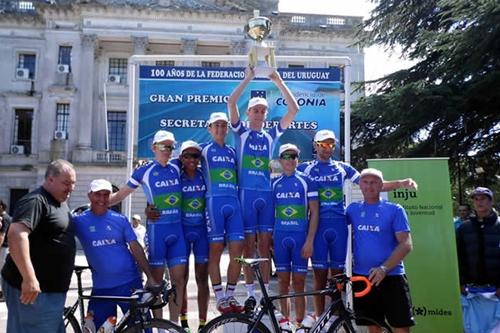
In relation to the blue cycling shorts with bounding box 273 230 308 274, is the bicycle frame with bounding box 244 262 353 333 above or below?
below

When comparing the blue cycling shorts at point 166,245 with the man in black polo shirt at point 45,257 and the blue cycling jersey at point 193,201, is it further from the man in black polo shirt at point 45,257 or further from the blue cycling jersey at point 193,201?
the man in black polo shirt at point 45,257

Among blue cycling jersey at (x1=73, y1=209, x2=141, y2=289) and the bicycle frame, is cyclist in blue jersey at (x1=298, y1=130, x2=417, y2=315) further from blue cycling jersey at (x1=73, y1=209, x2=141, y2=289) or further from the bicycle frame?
blue cycling jersey at (x1=73, y1=209, x2=141, y2=289)

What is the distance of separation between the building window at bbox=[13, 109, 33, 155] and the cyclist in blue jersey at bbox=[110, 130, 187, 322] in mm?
32938

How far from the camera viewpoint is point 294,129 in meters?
7.99

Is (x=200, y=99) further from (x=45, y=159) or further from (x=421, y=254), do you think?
(x=45, y=159)

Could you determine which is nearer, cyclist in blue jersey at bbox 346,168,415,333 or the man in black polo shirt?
the man in black polo shirt

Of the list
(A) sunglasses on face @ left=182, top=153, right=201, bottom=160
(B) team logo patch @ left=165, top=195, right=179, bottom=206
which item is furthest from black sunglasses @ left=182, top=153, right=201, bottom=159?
(B) team logo patch @ left=165, top=195, right=179, bottom=206

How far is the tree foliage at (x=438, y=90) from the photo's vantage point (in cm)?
1207

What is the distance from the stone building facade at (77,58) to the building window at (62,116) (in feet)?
0.22

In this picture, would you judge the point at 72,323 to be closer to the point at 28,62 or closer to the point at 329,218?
the point at 329,218

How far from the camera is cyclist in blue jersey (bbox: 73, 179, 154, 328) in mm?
4914

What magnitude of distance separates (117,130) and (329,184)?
31.0 metres

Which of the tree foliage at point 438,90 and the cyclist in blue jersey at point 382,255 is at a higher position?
the tree foliage at point 438,90

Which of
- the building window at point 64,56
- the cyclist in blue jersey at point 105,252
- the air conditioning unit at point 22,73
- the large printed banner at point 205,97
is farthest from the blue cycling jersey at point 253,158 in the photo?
the air conditioning unit at point 22,73
